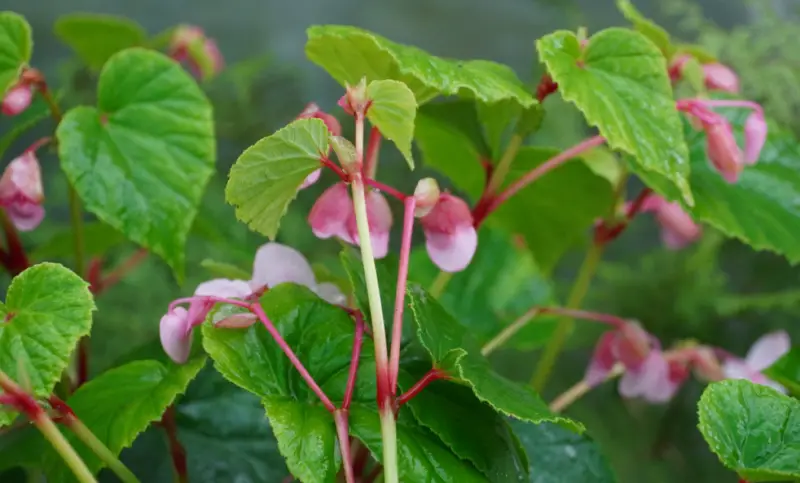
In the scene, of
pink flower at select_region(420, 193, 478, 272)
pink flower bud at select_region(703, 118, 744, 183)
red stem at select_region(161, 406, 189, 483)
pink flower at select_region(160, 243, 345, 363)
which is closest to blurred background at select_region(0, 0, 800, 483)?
red stem at select_region(161, 406, 189, 483)

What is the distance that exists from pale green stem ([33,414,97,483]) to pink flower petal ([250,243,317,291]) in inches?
5.6

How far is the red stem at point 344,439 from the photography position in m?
0.35

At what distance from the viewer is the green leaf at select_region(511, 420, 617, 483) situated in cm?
50

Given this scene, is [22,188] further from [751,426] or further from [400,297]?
[751,426]

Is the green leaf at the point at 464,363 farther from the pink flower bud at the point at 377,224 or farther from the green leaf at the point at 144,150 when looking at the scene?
the green leaf at the point at 144,150

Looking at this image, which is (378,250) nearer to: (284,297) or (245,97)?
(284,297)

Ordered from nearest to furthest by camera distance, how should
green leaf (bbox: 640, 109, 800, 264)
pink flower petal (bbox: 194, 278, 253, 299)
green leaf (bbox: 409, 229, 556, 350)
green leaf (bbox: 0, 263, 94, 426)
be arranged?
green leaf (bbox: 0, 263, 94, 426) → pink flower petal (bbox: 194, 278, 253, 299) → green leaf (bbox: 640, 109, 800, 264) → green leaf (bbox: 409, 229, 556, 350)

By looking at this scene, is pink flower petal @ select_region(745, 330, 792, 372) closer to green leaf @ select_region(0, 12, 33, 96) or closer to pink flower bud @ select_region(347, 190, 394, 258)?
pink flower bud @ select_region(347, 190, 394, 258)

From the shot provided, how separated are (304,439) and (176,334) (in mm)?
120

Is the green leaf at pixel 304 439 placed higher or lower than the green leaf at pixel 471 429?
higher

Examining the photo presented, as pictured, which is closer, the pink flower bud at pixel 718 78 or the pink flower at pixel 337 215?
the pink flower at pixel 337 215

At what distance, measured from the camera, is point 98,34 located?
2.81ft

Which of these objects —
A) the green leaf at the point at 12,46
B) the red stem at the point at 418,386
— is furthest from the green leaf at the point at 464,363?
the green leaf at the point at 12,46

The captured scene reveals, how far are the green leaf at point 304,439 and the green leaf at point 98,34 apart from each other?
606 millimetres
